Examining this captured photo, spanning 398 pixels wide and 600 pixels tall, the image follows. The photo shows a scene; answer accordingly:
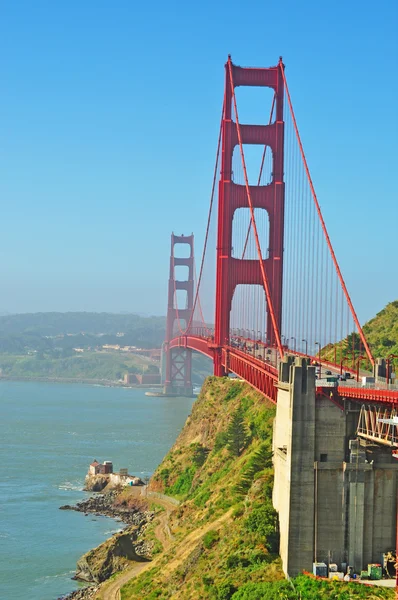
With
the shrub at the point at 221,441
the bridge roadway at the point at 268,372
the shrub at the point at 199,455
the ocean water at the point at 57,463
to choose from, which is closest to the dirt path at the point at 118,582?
the ocean water at the point at 57,463

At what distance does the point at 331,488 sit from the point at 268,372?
7.77 metres

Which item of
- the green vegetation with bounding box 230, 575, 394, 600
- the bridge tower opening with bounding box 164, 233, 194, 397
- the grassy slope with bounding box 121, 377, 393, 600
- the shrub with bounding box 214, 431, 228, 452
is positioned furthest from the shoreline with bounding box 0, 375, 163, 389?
the green vegetation with bounding box 230, 575, 394, 600

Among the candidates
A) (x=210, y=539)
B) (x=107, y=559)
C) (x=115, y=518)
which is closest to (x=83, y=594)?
(x=107, y=559)

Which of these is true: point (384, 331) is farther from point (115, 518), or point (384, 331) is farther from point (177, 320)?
point (177, 320)

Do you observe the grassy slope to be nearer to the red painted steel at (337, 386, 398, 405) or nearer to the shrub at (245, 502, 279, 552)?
the shrub at (245, 502, 279, 552)

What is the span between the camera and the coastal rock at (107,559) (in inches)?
1481

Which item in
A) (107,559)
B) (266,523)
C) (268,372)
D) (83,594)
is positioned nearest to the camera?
(266,523)

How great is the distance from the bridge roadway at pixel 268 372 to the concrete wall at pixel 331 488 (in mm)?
677

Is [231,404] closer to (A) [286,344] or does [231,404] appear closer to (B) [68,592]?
(A) [286,344]

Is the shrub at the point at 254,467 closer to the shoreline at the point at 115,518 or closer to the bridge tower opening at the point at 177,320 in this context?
the shoreline at the point at 115,518

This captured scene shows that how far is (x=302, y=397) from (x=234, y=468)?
41.0ft

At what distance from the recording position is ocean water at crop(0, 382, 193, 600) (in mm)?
40781

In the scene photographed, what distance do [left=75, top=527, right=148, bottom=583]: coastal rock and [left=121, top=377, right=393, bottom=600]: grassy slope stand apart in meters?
1.77

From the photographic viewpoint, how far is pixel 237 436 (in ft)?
137
